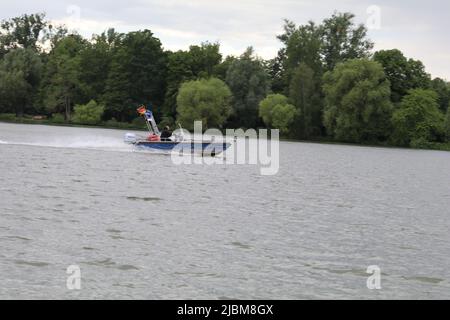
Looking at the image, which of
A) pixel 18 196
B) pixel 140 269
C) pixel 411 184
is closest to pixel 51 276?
pixel 140 269

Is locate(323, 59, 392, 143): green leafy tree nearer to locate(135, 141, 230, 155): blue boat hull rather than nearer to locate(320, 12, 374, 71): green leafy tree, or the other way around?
locate(320, 12, 374, 71): green leafy tree

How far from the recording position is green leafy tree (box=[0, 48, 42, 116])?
432 feet

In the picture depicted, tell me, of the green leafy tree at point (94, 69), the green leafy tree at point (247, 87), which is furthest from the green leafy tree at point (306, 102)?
the green leafy tree at point (94, 69)

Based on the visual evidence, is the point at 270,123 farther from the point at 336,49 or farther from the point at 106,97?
the point at 106,97

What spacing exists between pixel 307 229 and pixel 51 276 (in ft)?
32.2

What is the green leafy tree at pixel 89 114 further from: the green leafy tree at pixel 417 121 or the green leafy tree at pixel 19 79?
the green leafy tree at pixel 417 121

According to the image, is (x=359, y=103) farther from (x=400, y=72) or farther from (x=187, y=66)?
(x=187, y=66)

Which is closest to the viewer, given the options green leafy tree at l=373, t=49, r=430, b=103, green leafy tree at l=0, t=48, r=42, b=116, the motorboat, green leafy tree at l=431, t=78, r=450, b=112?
the motorboat

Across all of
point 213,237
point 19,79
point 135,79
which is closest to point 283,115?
point 135,79

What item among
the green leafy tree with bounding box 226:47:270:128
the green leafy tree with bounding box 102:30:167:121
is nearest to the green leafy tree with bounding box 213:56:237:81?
the green leafy tree with bounding box 226:47:270:128

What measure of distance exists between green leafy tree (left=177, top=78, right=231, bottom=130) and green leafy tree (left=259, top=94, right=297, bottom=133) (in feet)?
22.4

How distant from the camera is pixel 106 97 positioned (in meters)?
134

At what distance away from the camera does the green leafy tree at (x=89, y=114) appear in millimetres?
128125
